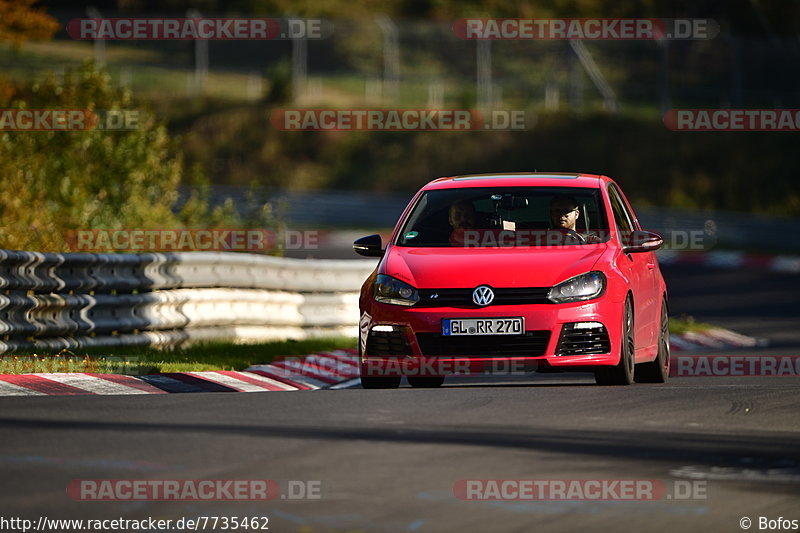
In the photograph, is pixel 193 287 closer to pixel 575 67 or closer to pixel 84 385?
pixel 84 385

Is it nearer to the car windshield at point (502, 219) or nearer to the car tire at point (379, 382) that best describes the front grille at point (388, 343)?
the car tire at point (379, 382)

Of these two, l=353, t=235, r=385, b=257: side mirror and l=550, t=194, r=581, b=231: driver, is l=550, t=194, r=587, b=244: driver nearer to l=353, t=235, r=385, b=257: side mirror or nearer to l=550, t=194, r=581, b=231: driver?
l=550, t=194, r=581, b=231: driver

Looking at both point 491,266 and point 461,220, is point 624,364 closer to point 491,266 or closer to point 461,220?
point 491,266

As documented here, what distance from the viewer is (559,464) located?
7.95m

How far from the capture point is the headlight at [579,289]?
38.0 ft

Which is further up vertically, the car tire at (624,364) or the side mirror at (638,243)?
the side mirror at (638,243)

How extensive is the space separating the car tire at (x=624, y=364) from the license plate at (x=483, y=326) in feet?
2.72

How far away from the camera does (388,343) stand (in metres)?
11.8

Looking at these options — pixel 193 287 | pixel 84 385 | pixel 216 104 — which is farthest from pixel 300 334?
pixel 216 104

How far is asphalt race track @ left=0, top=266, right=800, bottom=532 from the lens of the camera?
6879mm

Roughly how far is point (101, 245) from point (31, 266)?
6.15 m
